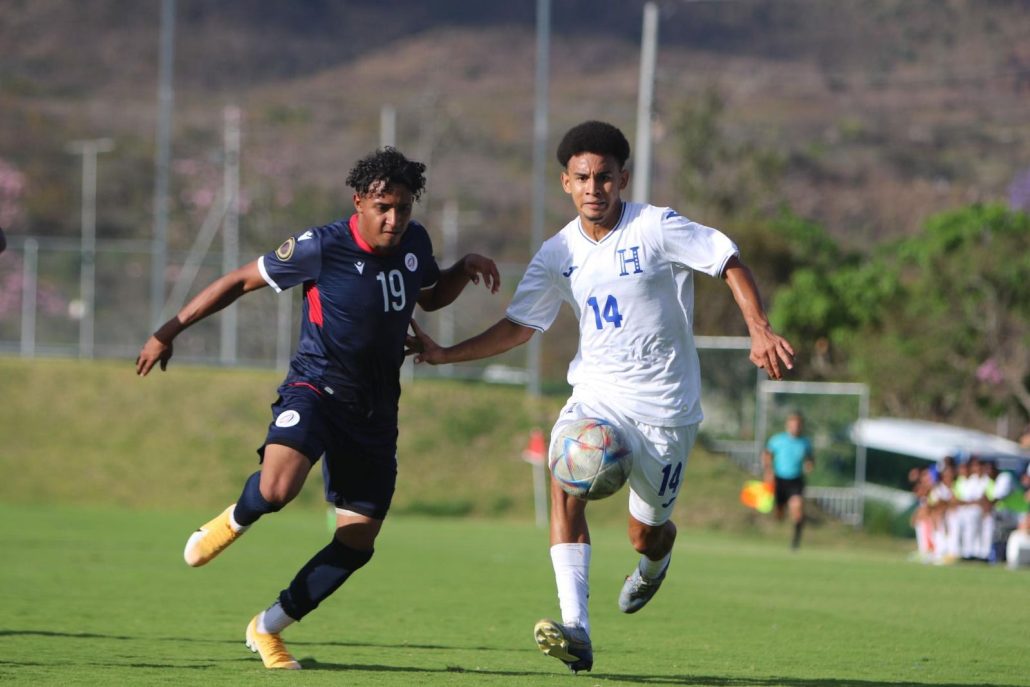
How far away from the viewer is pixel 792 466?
2455cm

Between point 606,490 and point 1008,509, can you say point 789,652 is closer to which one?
point 606,490

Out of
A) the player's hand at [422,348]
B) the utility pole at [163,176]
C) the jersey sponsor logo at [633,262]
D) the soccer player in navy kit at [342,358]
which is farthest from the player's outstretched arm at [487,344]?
the utility pole at [163,176]

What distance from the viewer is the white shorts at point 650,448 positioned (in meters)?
8.20

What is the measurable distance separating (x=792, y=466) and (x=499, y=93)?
7075 cm

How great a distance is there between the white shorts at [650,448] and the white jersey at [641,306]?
5cm

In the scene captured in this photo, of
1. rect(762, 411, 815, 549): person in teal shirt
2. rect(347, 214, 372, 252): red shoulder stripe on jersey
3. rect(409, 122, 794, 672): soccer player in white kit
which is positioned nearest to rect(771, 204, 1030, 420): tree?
rect(762, 411, 815, 549): person in teal shirt

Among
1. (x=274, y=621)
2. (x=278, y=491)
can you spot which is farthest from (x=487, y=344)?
(x=274, y=621)

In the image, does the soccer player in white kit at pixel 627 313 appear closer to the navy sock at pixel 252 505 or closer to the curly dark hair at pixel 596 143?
the curly dark hair at pixel 596 143

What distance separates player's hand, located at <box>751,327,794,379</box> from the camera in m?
7.62

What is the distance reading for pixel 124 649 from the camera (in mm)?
8945

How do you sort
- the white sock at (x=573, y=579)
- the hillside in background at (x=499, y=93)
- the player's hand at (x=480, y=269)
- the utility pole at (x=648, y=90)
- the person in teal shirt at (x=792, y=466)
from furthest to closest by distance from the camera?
the hillside in background at (x=499, y=93)
the utility pole at (x=648, y=90)
the person in teal shirt at (x=792, y=466)
the player's hand at (x=480, y=269)
the white sock at (x=573, y=579)

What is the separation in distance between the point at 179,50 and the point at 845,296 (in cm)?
5612

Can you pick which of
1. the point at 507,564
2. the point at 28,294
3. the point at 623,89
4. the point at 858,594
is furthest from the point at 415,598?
the point at 623,89

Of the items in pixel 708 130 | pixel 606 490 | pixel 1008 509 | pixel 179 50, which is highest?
pixel 179 50
